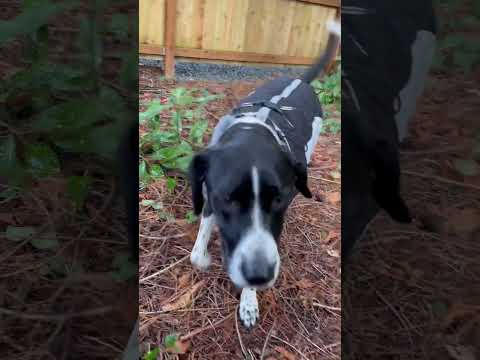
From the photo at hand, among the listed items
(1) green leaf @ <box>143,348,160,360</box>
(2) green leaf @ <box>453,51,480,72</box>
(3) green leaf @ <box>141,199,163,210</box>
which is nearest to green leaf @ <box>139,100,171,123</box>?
(3) green leaf @ <box>141,199,163,210</box>

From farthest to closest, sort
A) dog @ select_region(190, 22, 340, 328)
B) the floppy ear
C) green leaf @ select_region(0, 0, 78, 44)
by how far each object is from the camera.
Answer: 1. the floppy ear
2. dog @ select_region(190, 22, 340, 328)
3. green leaf @ select_region(0, 0, 78, 44)

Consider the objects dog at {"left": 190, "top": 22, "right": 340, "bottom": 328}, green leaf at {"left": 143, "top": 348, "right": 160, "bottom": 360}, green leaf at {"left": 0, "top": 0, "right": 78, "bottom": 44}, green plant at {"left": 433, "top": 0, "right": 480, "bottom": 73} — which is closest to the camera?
green leaf at {"left": 0, "top": 0, "right": 78, "bottom": 44}

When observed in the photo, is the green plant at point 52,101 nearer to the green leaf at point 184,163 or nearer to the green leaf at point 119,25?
the green leaf at point 119,25

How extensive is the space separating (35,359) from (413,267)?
87 centimetres

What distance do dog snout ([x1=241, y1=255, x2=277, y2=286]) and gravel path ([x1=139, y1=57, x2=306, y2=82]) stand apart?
0.51m

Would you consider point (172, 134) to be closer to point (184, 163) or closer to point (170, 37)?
point (184, 163)

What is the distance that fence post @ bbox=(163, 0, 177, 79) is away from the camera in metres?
0.94

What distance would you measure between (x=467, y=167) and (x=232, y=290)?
674 millimetres

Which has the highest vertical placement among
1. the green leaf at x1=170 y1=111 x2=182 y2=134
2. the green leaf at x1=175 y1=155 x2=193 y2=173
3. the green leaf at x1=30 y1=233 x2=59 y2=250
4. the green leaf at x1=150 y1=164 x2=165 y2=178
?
the green leaf at x1=170 y1=111 x2=182 y2=134

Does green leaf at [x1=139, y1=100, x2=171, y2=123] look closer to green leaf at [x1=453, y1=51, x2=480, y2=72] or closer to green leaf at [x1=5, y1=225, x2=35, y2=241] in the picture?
green leaf at [x1=5, y1=225, x2=35, y2=241]

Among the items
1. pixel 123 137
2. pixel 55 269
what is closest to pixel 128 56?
pixel 123 137

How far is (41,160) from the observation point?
81 cm

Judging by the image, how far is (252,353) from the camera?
3.36 ft

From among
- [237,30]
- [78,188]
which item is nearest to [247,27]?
[237,30]
